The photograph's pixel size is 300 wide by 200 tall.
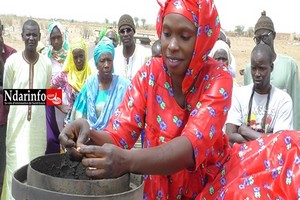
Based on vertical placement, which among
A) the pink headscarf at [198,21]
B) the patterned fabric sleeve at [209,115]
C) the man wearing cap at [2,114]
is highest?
the pink headscarf at [198,21]

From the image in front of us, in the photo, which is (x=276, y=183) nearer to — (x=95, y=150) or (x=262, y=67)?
(x=95, y=150)

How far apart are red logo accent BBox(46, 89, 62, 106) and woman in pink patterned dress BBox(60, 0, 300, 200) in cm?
372

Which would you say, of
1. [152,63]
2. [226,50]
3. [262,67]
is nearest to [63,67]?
[226,50]

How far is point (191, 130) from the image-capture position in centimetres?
199

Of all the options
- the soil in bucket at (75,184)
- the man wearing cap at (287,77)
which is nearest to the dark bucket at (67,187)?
the soil in bucket at (75,184)

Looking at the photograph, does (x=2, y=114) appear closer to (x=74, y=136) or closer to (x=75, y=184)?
(x=74, y=136)

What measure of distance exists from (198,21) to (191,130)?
44 cm

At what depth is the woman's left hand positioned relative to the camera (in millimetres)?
1662

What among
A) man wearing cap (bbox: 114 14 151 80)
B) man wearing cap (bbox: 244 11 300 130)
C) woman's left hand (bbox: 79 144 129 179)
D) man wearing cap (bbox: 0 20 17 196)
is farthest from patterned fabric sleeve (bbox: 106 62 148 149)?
man wearing cap (bbox: 114 14 151 80)

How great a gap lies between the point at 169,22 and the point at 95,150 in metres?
0.68

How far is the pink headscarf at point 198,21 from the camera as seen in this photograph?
205 cm

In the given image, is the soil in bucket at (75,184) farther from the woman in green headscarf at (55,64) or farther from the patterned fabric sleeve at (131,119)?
the woman in green headscarf at (55,64)

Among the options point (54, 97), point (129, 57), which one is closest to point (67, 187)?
point (54, 97)

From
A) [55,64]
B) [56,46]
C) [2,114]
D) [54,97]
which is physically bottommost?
[2,114]
